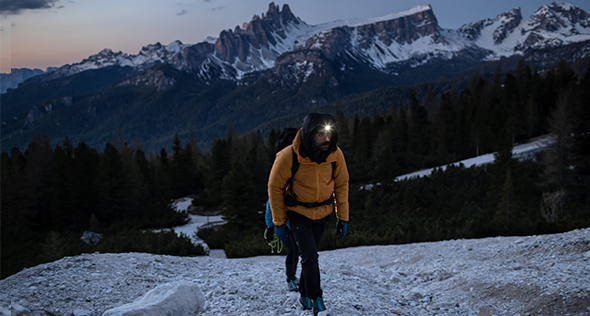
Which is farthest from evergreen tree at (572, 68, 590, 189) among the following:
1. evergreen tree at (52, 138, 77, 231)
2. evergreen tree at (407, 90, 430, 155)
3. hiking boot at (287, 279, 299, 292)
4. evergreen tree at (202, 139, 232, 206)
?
evergreen tree at (52, 138, 77, 231)

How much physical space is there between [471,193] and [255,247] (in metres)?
23.1

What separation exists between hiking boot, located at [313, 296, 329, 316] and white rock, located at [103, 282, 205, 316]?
1595mm

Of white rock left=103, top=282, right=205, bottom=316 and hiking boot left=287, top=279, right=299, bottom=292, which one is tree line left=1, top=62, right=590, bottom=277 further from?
white rock left=103, top=282, right=205, bottom=316

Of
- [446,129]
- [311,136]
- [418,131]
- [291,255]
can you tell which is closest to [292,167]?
[311,136]

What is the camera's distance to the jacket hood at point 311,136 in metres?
4.15

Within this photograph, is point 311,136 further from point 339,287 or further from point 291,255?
point 339,287

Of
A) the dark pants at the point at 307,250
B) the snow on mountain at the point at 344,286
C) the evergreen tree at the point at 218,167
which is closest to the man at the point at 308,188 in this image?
the dark pants at the point at 307,250

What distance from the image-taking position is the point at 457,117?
165 ft

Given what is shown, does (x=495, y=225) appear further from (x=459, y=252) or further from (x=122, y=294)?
(x=122, y=294)

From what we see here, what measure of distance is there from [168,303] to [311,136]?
283cm

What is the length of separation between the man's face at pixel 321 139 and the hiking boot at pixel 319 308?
6.50 feet

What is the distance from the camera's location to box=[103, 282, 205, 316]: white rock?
3900 millimetres

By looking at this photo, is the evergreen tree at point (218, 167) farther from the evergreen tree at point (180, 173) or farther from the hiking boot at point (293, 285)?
the hiking boot at point (293, 285)

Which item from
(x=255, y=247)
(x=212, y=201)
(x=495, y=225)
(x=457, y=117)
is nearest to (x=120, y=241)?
(x=255, y=247)
